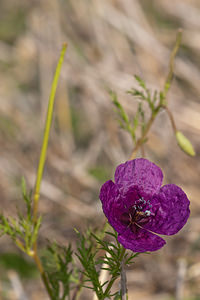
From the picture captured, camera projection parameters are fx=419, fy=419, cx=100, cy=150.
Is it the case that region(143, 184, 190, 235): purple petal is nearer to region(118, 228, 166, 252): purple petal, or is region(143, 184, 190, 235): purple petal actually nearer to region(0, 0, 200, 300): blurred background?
region(118, 228, 166, 252): purple petal

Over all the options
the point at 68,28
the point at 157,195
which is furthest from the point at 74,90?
the point at 157,195

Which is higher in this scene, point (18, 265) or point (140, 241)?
point (18, 265)

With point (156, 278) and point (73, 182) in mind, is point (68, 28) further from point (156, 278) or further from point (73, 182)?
point (156, 278)

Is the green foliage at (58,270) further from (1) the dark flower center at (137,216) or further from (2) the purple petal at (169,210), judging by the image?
(2) the purple petal at (169,210)

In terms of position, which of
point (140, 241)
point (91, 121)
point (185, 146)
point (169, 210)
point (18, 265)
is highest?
point (91, 121)

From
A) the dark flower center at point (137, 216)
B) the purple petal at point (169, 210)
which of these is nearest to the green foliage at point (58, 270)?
the dark flower center at point (137, 216)

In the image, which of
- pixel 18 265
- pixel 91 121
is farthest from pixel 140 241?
pixel 91 121

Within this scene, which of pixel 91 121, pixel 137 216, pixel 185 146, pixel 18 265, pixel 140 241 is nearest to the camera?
pixel 140 241

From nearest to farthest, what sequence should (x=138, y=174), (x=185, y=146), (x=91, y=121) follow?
(x=138, y=174) → (x=185, y=146) → (x=91, y=121)

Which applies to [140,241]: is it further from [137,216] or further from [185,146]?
[185,146]
